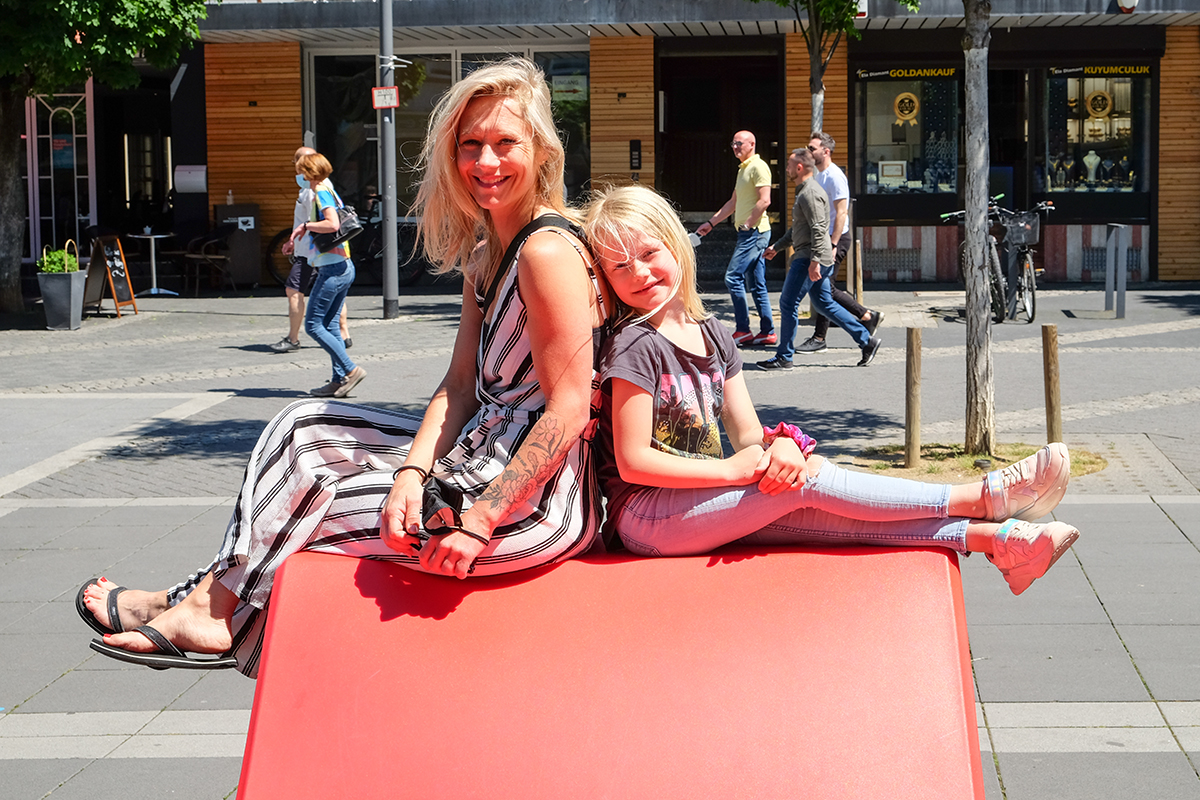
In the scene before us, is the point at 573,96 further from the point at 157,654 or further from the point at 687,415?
the point at 157,654

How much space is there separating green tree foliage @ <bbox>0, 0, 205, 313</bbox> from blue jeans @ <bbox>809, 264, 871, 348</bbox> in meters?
8.39

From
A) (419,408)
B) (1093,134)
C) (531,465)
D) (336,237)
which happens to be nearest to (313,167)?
(336,237)

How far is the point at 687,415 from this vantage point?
9.80 ft

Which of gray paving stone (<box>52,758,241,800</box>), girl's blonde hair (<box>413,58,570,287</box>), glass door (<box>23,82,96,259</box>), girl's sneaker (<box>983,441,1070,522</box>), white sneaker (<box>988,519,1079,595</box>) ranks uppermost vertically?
glass door (<box>23,82,96,259</box>)

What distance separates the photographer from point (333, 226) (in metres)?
10.4

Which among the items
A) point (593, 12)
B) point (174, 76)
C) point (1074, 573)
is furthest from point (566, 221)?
→ point (174, 76)

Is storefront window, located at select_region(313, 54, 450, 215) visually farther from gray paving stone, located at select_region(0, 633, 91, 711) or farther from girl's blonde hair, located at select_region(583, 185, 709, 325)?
girl's blonde hair, located at select_region(583, 185, 709, 325)

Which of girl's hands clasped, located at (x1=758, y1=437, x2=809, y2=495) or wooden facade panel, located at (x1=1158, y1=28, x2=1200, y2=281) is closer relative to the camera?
girl's hands clasped, located at (x1=758, y1=437, x2=809, y2=495)

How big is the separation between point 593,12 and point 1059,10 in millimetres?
6160

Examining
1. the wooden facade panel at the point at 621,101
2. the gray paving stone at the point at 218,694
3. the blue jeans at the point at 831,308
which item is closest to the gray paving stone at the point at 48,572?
the gray paving stone at the point at 218,694

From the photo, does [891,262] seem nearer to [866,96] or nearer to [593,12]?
[866,96]

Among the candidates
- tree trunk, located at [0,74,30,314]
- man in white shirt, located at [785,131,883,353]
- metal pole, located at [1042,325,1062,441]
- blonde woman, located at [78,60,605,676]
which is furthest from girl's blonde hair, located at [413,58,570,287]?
tree trunk, located at [0,74,30,314]

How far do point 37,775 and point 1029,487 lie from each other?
110 inches

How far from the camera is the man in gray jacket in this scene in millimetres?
11195
